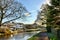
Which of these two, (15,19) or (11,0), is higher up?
(11,0)

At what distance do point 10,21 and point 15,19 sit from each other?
0.53 metres

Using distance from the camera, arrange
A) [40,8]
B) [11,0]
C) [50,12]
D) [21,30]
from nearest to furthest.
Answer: [50,12], [11,0], [40,8], [21,30]

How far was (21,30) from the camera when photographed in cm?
2158

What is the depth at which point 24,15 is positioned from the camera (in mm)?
18125

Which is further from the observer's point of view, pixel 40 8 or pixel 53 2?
pixel 40 8

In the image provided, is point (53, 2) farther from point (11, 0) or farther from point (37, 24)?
point (37, 24)

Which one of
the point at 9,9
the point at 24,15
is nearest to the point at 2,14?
the point at 9,9

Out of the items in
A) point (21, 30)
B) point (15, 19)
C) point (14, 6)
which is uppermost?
point (14, 6)

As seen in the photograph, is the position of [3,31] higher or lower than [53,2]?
lower

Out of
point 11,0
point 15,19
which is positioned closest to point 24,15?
point 15,19

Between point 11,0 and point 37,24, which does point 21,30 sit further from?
point 11,0

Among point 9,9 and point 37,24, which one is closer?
point 9,9

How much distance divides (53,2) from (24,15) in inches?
203

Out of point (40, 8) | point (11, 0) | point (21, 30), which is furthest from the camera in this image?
point (21, 30)
